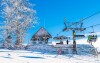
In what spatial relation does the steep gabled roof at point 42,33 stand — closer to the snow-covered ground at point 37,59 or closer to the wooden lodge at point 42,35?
the wooden lodge at point 42,35

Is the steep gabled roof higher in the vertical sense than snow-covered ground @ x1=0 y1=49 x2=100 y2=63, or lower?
higher

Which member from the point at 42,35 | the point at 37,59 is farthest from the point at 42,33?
the point at 37,59

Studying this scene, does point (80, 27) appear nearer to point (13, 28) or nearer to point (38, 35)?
point (13, 28)

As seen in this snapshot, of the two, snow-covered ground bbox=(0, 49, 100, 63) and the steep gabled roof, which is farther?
the steep gabled roof

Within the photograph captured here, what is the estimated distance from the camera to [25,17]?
59.6 metres

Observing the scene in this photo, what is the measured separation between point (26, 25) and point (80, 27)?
15990 millimetres

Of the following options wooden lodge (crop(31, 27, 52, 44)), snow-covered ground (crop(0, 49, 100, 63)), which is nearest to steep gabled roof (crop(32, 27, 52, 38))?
wooden lodge (crop(31, 27, 52, 44))

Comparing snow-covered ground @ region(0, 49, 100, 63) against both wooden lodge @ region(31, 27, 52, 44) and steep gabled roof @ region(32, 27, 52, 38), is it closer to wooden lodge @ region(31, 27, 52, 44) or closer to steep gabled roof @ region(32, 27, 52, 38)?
steep gabled roof @ region(32, 27, 52, 38)

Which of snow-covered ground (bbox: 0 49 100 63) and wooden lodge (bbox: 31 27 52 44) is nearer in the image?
snow-covered ground (bbox: 0 49 100 63)

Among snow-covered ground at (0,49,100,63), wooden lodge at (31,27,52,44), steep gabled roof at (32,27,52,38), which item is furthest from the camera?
wooden lodge at (31,27,52,44)

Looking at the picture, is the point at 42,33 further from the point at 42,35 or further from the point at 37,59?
the point at 37,59

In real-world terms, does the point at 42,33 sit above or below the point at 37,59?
above

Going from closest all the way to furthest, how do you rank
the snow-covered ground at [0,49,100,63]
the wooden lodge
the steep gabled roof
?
the snow-covered ground at [0,49,100,63], the steep gabled roof, the wooden lodge

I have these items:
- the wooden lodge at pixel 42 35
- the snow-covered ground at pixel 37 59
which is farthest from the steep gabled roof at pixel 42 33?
the snow-covered ground at pixel 37 59
